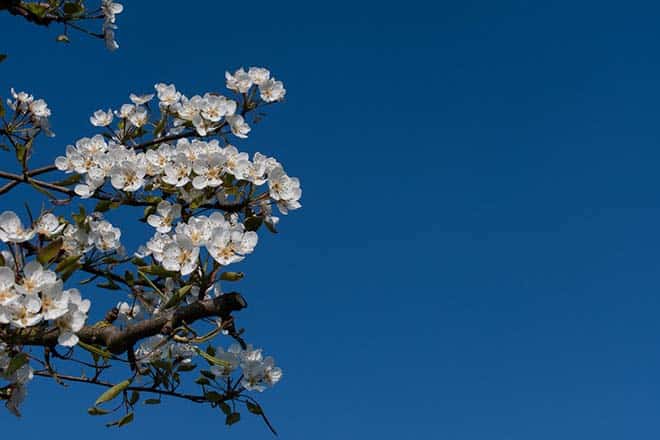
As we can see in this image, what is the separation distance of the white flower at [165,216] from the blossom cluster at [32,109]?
1.75m

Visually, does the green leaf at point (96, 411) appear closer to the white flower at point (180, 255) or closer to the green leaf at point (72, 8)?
the white flower at point (180, 255)

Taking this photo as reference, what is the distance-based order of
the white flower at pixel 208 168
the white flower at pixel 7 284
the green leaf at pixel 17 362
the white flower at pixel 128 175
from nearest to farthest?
the white flower at pixel 7 284 → the green leaf at pixel 17 362 → the white flower at pixel 208 168 → the white flower at pixel 128 175

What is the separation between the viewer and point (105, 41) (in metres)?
5.36

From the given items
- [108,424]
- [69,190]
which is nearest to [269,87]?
[69,190]

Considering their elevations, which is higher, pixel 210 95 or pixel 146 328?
pixel 210 95

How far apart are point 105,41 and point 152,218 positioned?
1.86 meters

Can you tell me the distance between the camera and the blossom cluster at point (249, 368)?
3.96m

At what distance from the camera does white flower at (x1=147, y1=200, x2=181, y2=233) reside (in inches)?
157

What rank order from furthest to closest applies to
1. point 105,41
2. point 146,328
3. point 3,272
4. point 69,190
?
point 105,41
point 69,190
point 146,328
point 3,272

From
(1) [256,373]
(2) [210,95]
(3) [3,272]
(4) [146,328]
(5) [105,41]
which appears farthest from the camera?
(5) [105,41]

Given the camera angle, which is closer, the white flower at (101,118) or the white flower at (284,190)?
the white flower at (284,190)

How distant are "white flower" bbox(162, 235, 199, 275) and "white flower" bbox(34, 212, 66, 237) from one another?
2.05 ft

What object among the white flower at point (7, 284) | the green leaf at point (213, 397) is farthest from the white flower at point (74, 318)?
the green leaf at point (213, 397)

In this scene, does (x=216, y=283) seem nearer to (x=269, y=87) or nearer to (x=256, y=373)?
(x=256, y=373)
